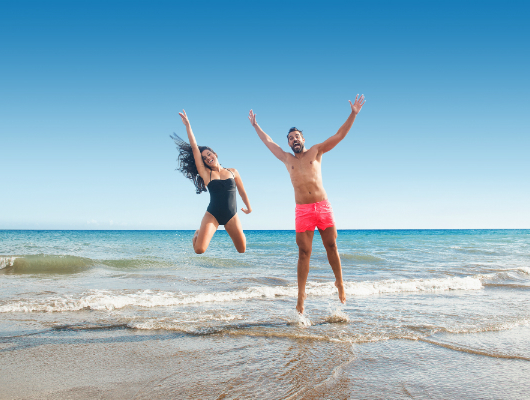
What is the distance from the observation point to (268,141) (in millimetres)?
6227

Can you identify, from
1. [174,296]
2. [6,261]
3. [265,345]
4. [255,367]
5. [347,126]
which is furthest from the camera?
[6,261]

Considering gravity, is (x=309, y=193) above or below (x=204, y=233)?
above

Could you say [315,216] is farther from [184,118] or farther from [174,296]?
[174,296]

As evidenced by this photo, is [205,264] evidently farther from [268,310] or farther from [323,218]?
[323,218]

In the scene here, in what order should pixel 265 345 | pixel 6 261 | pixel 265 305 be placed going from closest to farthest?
pixel 265 345, pixel 265 305, pixel 6 261

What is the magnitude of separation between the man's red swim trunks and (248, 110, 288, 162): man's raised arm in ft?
3.00

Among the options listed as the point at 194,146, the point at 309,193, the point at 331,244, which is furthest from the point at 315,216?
the point at 194,146

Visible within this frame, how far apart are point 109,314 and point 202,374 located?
3.48 metres

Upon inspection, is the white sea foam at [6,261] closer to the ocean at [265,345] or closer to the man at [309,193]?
the ocean at [265,345]

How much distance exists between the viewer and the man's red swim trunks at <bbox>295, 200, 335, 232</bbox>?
18.6 ft

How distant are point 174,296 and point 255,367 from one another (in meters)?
4.86

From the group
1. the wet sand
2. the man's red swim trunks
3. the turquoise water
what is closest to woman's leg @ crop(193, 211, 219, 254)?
the turquoise water

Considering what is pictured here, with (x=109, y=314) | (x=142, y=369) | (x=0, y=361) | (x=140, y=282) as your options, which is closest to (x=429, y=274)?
(x=140, y=282)

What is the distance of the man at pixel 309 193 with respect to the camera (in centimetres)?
568
